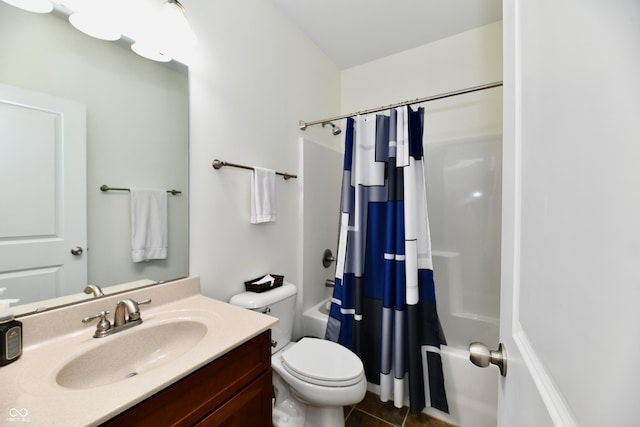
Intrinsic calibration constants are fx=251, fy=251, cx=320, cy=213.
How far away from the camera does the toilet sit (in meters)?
1.17

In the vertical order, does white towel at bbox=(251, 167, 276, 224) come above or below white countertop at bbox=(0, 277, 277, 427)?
above

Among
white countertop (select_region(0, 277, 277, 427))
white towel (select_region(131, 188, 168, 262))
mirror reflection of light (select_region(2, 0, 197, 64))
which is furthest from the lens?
white towel (select_region(131, 188, 168, 262))

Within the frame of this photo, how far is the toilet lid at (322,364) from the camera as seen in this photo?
1181mm

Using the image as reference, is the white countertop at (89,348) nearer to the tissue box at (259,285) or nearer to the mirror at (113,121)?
the mirror at (113,121)

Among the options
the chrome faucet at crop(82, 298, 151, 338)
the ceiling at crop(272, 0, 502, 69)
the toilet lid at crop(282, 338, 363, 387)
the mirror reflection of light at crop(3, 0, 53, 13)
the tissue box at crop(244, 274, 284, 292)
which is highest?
the ceiling at crop(272, 0, 502, 69)

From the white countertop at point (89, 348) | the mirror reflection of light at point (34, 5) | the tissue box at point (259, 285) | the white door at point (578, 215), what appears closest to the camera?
the white door at point (578, 215)

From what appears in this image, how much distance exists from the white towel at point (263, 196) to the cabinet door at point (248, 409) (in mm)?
818

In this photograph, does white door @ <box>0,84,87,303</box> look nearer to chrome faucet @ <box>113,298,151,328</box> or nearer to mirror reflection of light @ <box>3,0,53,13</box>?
chrome faucet @ <box>113,298,151,328</box>

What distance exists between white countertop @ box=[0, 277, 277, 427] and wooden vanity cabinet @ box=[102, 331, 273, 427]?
0.04 metres

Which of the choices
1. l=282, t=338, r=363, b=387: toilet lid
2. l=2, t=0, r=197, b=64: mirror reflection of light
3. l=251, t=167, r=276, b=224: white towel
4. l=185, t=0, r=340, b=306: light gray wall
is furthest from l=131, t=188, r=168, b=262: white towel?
l=282, t=338, r=363, b=387: toilet lid

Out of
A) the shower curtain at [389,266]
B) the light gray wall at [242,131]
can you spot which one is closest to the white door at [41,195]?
the light gray wall at [242,131]

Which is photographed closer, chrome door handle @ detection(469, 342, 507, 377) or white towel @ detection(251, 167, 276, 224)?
chrome door handle @ detection(469, 342, 507, 377)

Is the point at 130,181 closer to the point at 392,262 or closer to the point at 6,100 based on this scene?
the point at 6,100

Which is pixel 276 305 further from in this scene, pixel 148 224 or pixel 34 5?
pixel 34 5
